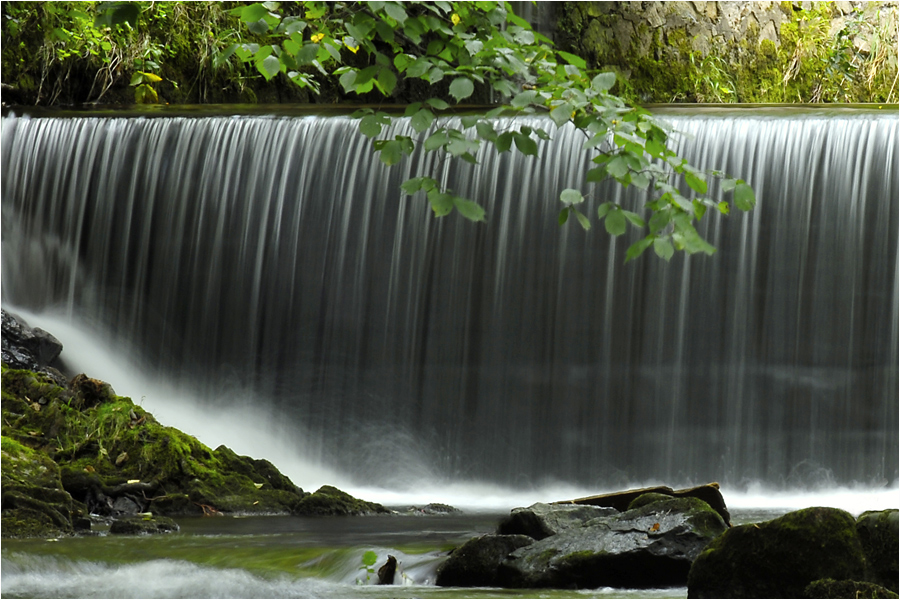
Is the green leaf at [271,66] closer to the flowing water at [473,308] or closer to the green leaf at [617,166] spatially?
the green leaf at [617,166]

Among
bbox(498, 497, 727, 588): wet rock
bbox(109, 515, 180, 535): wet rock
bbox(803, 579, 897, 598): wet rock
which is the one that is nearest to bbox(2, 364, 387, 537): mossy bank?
bbox(109, 515, 180, 535): wet rock

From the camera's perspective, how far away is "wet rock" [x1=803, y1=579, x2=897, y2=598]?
11.3ft

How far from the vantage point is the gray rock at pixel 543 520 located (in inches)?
181

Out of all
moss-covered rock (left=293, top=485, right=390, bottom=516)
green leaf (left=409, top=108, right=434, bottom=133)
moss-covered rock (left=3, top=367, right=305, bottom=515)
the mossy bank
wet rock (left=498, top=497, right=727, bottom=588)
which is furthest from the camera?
moss-covered rock (left=293, top=485, right=390, bottom=516)

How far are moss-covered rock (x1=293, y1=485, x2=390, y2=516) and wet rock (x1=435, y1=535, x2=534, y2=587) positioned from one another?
2.30m

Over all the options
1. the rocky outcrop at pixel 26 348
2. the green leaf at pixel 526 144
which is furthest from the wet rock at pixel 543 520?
the rocky outcrop at pixel 26 348

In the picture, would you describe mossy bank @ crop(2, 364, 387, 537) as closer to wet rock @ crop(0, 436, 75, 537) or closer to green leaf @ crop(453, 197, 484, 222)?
wet rock @ crop(0, 436, 75, 537)

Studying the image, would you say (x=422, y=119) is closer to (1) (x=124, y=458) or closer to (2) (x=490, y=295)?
(1) (x=124, y=458)

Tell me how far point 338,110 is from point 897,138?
210 inches

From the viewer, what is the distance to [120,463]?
6.45m

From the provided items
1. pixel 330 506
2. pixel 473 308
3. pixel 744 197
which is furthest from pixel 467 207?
pixel 473 308

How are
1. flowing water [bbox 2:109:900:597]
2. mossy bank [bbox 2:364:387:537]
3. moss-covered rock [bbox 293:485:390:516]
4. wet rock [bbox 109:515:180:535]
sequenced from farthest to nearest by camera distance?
flowing water [bbox 2:109:900:597], moss-covered rock [bbox 293:485:390:516], mossy bank [bbox 2:364:387:537], wet rock [bbox 109:515:180:535]

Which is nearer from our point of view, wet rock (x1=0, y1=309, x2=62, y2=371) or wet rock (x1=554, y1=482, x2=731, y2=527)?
wet rock (x1=554, y1=482, x2=731, y2=527)

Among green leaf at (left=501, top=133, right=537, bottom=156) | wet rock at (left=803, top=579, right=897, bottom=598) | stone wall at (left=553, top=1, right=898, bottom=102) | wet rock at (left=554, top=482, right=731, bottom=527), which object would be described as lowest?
wet rock at (left=803, top=579, right=897, bottom=598)
